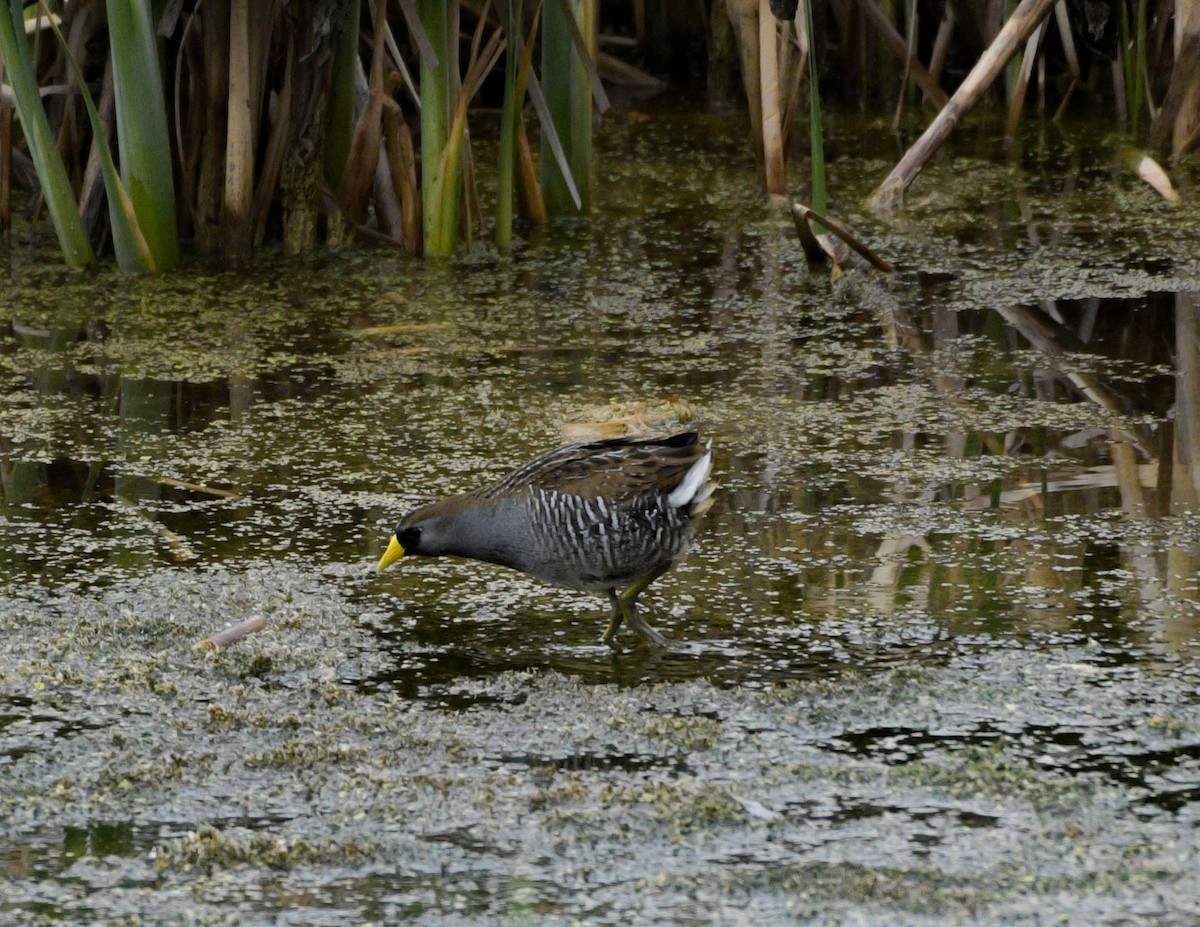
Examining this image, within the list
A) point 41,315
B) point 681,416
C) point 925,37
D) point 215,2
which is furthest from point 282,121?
point 925,37

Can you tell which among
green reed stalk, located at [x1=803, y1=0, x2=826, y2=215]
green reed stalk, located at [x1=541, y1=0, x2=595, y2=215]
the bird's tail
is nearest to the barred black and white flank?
the bird's tail

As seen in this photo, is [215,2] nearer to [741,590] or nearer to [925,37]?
[741,590]

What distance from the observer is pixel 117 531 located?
425 cm

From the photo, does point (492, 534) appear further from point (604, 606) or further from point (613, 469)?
point (604, 606)

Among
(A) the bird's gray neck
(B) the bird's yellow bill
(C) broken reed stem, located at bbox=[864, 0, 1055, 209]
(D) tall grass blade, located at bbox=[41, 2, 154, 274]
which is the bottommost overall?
(B) the bird's yellow bill

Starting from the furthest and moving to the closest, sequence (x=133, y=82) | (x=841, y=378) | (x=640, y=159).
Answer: (x=640, y=159) → (x=133, y=82) → (x=841, y=378)

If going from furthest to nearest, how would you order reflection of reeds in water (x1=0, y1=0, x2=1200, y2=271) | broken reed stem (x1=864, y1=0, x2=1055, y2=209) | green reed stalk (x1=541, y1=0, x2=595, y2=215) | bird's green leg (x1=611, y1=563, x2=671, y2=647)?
broken reed stem (x1=864, y1=0, x2=1055, y2=209) < green reed stalk (x1=541, y1=0, x2=595, y2=215) < reflection of reeds in water (x1=0, y1=0, x2=1200, y2=271) < bird's green leg (x1=611, y1=563, x2=671, y2=647)

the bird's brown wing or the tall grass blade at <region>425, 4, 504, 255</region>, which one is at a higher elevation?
the tall grass blade at <region>425, 4, 504, 255</region>

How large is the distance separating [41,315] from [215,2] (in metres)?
1.19

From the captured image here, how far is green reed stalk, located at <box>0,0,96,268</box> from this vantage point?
5633 mm

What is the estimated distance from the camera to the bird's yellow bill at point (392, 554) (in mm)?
3793

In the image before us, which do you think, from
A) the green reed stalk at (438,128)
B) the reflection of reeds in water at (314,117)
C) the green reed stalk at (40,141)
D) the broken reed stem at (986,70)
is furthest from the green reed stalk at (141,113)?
the broken reed stem at (986,70)

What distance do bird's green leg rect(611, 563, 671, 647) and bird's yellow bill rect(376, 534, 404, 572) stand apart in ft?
1.57

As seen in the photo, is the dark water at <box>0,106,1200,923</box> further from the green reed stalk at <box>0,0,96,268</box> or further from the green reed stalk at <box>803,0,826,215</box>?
the green reed stalk at <box>803,0,826,215</box>
